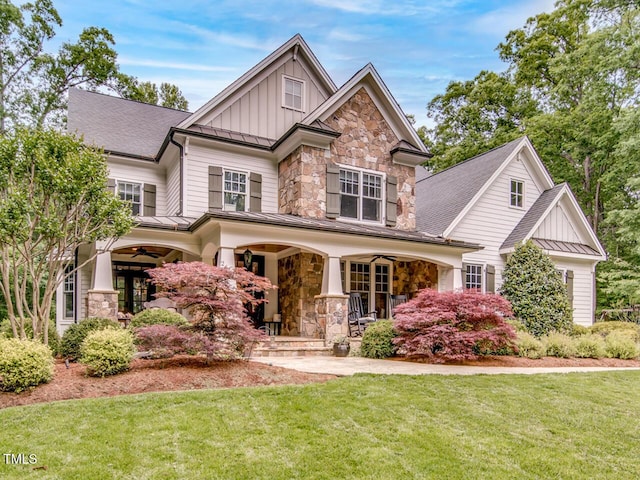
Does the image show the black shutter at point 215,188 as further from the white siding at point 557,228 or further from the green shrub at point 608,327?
the green shrub at point 608,327

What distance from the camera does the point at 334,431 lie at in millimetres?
4465

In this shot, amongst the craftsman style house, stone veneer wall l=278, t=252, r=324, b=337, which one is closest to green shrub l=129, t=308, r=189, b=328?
the craftsman style house

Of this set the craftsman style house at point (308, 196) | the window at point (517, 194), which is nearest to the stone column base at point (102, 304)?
the craftsman style house at point (308, 196)

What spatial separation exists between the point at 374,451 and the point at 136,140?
13.5 m

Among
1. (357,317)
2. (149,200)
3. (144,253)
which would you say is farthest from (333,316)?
(149,200)

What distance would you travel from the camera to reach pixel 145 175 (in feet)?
46.2

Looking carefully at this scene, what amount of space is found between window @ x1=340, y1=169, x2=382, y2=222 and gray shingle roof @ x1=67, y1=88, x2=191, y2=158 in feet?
20.5

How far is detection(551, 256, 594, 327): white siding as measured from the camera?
16.2m

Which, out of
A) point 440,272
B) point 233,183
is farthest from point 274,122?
point 440,272

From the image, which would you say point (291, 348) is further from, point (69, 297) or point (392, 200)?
point (69, 297)

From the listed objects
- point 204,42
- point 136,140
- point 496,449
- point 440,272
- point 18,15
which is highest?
point 18,15

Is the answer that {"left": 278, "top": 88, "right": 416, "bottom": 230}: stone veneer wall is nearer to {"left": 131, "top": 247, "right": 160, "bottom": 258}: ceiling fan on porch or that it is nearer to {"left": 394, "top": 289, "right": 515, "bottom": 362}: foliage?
{"left": 131, "top": 247, "right": 160, "bottom": 258}: ceiling fan on porch

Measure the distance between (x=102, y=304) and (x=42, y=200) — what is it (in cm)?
332

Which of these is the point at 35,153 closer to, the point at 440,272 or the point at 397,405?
the point at 397,405
